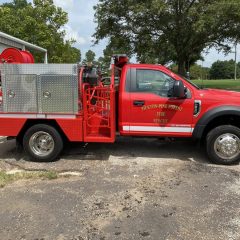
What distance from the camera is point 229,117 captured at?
6609 mm

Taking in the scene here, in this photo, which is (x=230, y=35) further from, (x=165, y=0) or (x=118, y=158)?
(x=118, y=158)

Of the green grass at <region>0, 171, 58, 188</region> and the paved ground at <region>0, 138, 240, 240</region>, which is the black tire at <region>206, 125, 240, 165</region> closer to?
the paved ground at <region>0, 138, 240, 240</region>

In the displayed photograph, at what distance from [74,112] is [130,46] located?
63.6 feet

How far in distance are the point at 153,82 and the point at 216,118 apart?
135 centimetres

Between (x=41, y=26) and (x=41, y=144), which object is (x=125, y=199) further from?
(x=41, y=26)

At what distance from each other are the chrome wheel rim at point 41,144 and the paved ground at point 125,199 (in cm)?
25

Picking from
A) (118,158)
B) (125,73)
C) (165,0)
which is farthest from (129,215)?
(165,0)

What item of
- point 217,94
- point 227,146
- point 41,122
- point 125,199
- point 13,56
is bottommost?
point 125,199

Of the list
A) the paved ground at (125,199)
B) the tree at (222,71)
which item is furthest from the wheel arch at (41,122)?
the tree at (222,71)

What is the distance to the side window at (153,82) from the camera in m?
6.52

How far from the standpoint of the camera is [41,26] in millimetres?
22922

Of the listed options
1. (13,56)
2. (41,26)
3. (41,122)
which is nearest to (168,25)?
(41,26)

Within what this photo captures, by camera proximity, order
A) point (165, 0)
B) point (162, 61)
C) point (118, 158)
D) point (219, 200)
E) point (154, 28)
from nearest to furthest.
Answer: point (219, 200), point (118, 158), point (165, 0), point (154, 28), point (162, 61)

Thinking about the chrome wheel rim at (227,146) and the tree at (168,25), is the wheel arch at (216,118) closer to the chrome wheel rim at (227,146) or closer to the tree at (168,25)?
the chrome wheel rim at (227,146)
